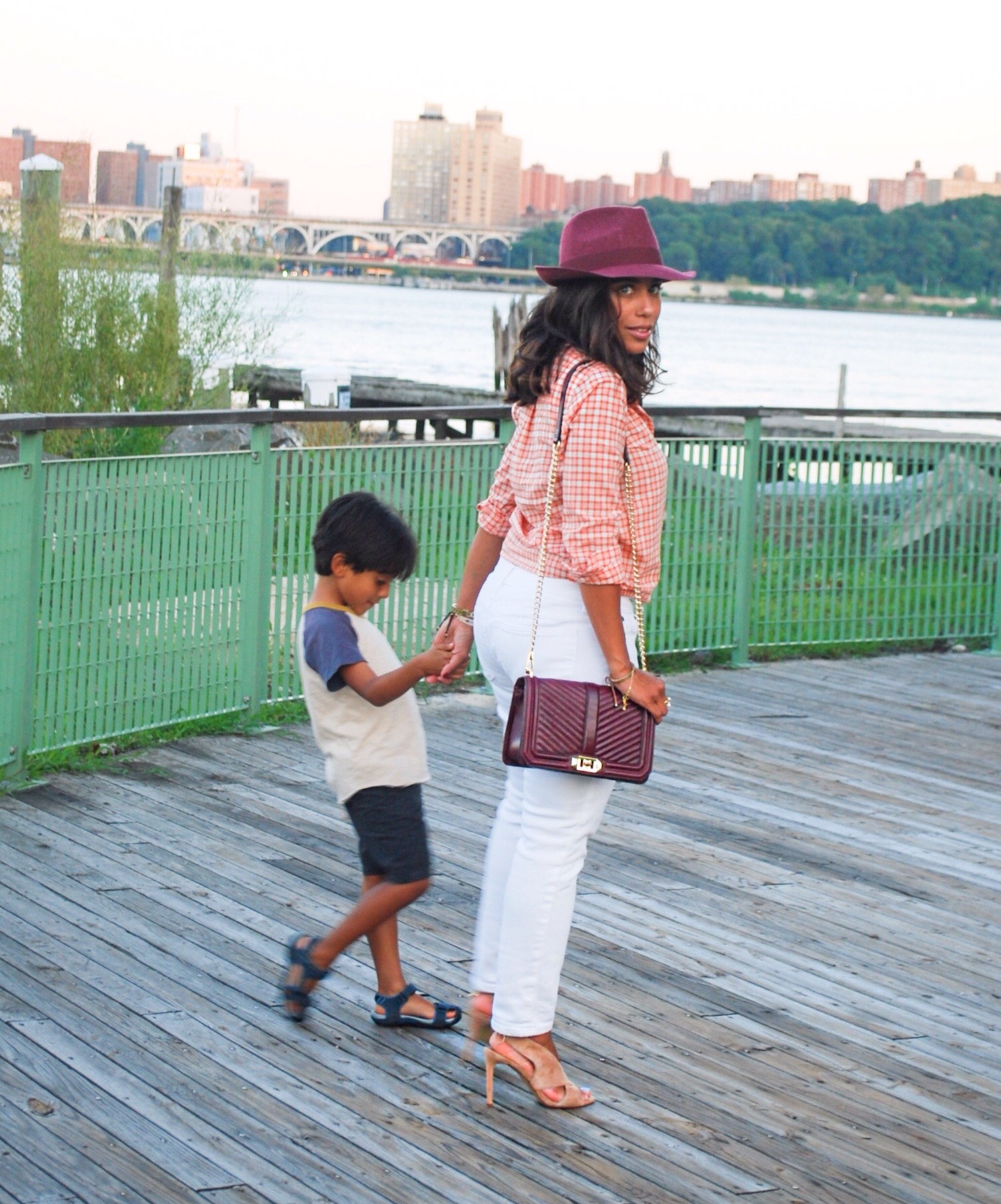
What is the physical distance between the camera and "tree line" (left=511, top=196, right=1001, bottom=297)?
265 feet

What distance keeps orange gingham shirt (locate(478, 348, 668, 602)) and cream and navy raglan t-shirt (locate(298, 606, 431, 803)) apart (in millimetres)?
392

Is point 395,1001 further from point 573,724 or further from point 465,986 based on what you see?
point 573,724

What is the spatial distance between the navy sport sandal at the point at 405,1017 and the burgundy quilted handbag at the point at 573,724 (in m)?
0.78

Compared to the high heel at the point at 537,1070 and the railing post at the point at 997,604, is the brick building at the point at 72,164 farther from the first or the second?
the high heel at the point at 537,1070

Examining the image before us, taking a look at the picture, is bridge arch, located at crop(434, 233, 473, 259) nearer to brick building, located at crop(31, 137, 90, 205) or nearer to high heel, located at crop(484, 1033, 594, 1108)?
brick building, located at crop(31, 137, 90, 205)

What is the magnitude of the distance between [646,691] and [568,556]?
288mm

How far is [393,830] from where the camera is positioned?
11.5 ft

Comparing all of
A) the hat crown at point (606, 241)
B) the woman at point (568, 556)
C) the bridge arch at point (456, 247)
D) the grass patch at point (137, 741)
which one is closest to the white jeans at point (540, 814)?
the woman at point (568, 556)

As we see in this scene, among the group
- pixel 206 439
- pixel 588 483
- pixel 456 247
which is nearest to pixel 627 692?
pixel 588 483

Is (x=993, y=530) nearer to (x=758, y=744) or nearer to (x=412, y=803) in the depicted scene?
(x=758, y=744)

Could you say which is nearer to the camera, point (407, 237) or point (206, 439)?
point (206, 439)

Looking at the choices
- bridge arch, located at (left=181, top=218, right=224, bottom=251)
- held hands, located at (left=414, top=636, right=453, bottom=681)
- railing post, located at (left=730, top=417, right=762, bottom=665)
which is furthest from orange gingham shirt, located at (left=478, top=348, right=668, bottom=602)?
bridge arch, located at (left=181, top=218, right=224, bottom=251)

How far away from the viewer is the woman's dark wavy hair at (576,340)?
3.09 meters

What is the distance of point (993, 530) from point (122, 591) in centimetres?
473
